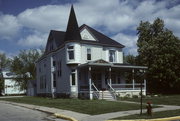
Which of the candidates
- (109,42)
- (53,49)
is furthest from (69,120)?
(53,49)

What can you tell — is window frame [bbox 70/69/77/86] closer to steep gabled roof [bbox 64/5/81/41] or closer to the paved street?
steep gabled roof [bbox 64/5/81/41]

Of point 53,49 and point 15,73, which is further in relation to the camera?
point 15,73

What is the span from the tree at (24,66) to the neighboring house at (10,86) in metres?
2.34

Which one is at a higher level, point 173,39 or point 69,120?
point 173,39

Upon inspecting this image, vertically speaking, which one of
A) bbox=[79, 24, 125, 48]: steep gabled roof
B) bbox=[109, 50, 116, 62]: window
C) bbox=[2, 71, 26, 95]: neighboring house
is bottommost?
bbox=[2, 71, 26, 95]: neighboring house

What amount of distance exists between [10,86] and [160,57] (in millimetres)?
52230

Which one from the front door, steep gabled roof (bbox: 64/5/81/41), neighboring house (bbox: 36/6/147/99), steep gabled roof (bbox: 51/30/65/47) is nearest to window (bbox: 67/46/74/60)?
neighboring house (bbox: 36/6/147/99)

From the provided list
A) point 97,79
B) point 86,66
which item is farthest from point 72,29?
point 97,79

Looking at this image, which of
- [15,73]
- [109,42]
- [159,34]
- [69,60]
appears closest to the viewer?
[69,60]

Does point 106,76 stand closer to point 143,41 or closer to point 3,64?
point 143,41

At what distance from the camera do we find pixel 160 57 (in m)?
40.7

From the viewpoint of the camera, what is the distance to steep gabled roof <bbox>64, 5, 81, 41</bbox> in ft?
107

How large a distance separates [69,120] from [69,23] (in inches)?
824

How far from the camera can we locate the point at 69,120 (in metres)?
14.4
